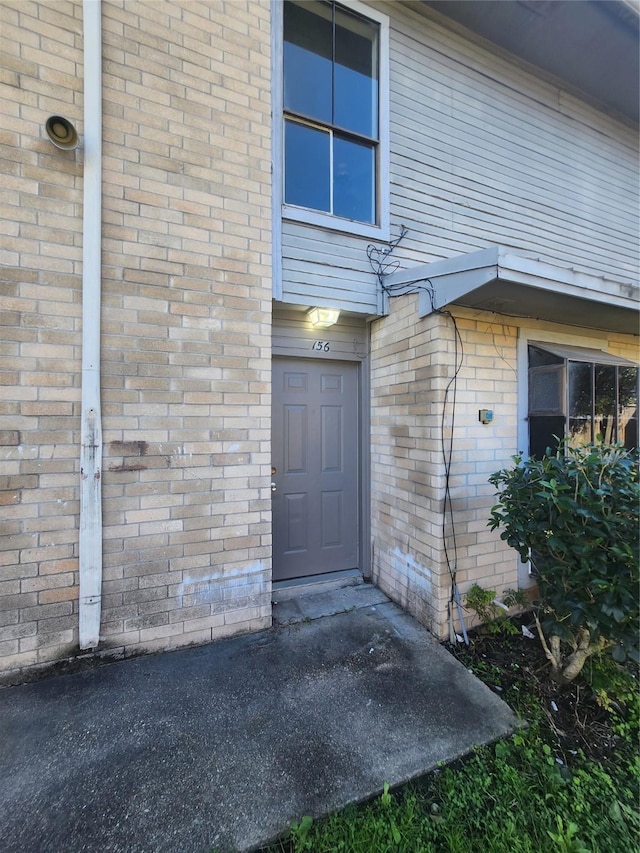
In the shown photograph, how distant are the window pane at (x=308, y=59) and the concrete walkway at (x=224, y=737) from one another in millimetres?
4528

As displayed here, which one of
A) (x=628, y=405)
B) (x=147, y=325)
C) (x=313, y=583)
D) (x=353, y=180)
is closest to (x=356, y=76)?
(x=353, y=180)

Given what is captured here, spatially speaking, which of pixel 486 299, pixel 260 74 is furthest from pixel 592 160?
pixel 260 74

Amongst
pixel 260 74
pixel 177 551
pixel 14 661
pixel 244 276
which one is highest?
pixel 260 74

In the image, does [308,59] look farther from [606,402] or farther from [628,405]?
[628,405]

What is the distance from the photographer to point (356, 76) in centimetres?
348

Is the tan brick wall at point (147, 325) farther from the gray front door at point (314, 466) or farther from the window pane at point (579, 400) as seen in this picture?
the window pane at point (579, 400)

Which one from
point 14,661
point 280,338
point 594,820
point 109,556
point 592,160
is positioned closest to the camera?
point 594,820

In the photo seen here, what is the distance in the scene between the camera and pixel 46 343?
2.19 meters

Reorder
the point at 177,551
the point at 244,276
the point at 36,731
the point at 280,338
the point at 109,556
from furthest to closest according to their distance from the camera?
the point at 280,338 < the point at 244,276 < the point at 177,551 < the point at 109,556 < the point at 36,731

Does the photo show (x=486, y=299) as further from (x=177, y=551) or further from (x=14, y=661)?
(x=14, y=661)

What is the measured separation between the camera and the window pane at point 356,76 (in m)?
3.41

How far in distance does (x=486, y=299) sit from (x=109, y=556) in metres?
3.16

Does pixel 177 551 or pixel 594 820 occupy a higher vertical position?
pixel 177 551

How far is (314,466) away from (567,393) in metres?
2.32
